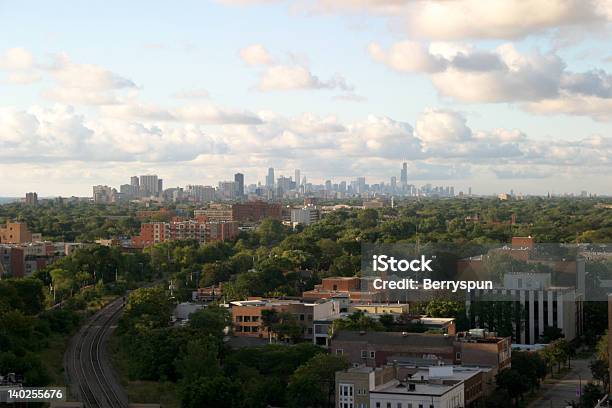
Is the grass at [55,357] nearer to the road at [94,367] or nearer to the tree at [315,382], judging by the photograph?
the road at [94,367]

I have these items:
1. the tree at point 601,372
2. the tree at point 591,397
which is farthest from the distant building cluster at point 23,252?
the tree at point 591,397

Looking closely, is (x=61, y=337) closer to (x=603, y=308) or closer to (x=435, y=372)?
(x=435, y=372)

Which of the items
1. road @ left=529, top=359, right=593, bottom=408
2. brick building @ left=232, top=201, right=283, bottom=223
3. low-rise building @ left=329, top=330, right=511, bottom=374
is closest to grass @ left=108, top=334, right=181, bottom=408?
low-rise building @ left=329, top=330, right=511, bottom=374

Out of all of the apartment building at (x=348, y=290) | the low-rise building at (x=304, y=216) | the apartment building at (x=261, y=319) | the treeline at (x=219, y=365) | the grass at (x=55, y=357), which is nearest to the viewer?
the treeline at (x=219, y=365)

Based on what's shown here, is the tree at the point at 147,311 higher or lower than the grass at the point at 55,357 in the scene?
higher

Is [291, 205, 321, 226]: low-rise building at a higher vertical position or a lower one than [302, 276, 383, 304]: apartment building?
higher

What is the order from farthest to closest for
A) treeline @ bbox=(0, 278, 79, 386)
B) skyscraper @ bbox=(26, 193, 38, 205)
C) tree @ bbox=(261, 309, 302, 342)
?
skyscraper @ bbox=(26, 193, 38, 205) < tree @ bbox=(261, 309, 302, 342) < treeline @ bbox=(0, 278, 79, 386)

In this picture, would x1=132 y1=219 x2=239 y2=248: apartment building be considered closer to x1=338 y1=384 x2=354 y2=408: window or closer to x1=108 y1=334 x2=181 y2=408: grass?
x1=108 y1=334 x2=181 y2=408: grass
